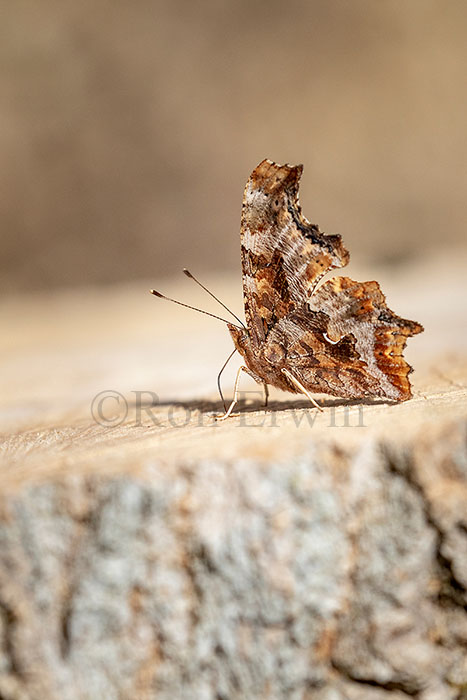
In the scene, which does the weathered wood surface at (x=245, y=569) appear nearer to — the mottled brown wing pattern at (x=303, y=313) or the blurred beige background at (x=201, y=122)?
the mottled brown wing pattern at (x=303, y=313)

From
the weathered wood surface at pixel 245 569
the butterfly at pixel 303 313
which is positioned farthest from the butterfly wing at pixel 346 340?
the weathered wood surface at pixel 245 569

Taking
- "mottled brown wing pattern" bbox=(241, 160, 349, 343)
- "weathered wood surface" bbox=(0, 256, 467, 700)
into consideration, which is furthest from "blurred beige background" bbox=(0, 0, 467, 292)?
"weathered wood surface" bbox=(0, 256, 467, 700)

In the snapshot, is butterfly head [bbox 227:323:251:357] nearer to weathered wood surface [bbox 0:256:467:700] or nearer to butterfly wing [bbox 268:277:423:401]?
butterfly wing [bbox 268:277:423:401]

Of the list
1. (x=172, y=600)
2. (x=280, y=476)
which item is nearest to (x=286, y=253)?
(x=280, y=476)

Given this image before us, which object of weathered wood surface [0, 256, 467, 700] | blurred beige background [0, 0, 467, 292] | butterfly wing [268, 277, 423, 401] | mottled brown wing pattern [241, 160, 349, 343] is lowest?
weathered wood surface [0, 256, 467, 700]

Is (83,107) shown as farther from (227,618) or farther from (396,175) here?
(227,618)
